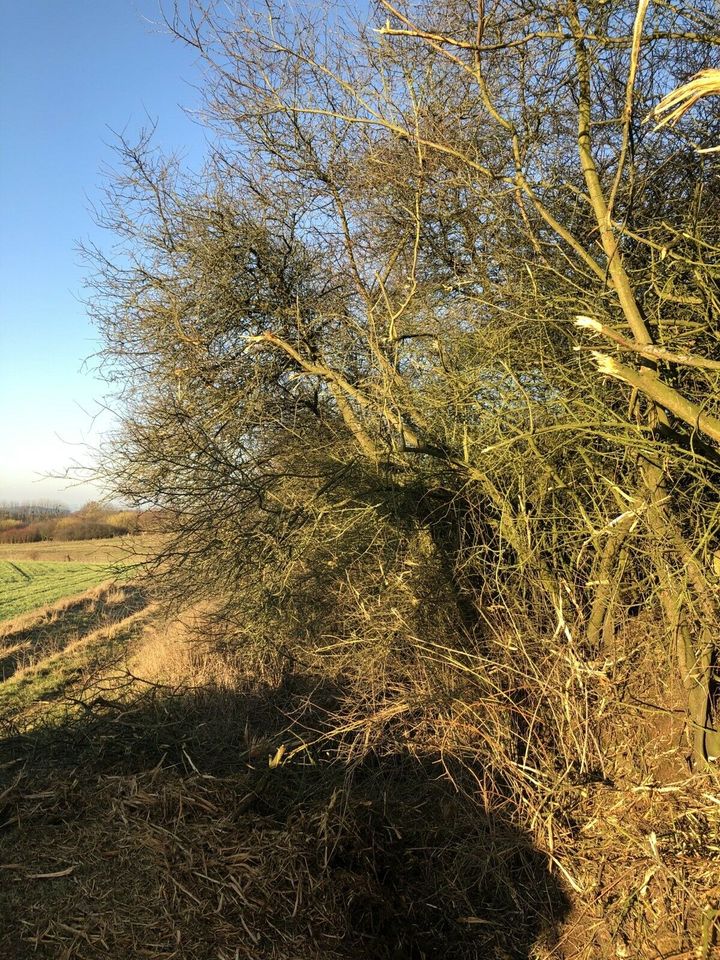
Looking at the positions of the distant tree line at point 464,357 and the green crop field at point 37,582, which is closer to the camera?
the distant tree line at point 464,357

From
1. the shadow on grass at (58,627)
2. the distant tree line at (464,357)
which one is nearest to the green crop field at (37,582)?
the shadow on grass at (58,627)

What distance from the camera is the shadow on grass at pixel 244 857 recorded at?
394 centimetres

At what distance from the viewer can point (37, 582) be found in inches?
1089

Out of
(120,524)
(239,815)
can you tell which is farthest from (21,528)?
(239,815)

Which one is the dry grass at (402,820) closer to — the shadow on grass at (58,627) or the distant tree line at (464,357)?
the distant tree line at (464,357)

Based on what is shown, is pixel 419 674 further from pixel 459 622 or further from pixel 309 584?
pixel 309 584

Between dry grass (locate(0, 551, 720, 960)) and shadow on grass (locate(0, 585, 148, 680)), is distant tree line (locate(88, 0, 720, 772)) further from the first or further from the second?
shadow on grass (locate(0, 585, 148, 680))

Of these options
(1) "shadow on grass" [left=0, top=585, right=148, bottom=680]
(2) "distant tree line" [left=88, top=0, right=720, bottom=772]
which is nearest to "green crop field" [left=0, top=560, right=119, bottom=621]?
(1) "shadow on grass" [left=0, top=585, right=148, bottom=680]

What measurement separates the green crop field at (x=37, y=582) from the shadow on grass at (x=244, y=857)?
11762mm

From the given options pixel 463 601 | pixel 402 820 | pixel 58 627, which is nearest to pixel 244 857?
pixel 402 820

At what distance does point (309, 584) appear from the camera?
269 inches

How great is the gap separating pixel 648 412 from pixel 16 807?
5.27m

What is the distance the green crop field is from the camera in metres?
21.4

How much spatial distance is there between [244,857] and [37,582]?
86.8 ft
